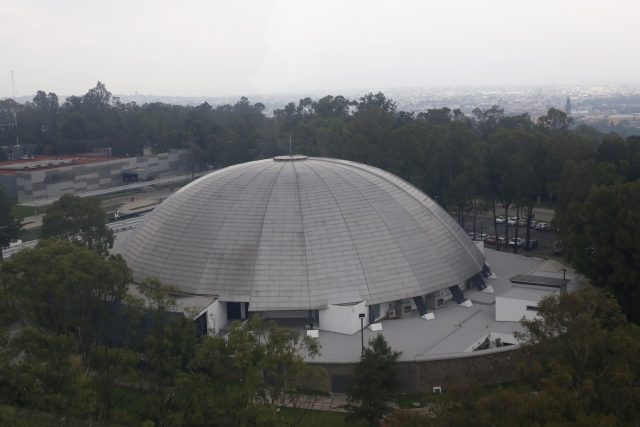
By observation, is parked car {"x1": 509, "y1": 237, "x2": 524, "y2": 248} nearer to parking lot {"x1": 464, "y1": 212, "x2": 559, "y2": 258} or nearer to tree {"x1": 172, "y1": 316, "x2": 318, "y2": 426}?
parking lot {"x1": 464, "y1": 212, "x2": 559, "y2": 258}

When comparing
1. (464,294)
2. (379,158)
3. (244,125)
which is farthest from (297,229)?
(244,125)

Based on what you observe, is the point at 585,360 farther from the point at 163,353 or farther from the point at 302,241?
the point at 302,241

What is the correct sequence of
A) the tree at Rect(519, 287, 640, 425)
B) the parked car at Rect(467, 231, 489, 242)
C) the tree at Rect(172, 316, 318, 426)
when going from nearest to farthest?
1. the tree at Rect(519, 287, 640, 425)
2. the tree at Rect(172, 316, 318, 426)
3. the parked car at Rect(467, 231, 489, 242)

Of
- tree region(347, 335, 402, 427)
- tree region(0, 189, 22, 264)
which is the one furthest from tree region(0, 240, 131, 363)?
tree region(0, 189, 22, 264)

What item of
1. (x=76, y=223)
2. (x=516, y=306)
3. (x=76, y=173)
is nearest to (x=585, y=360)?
(x=516, y=306)

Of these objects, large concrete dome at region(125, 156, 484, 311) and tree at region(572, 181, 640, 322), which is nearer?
tree at region(572, 181, 640, 322)
